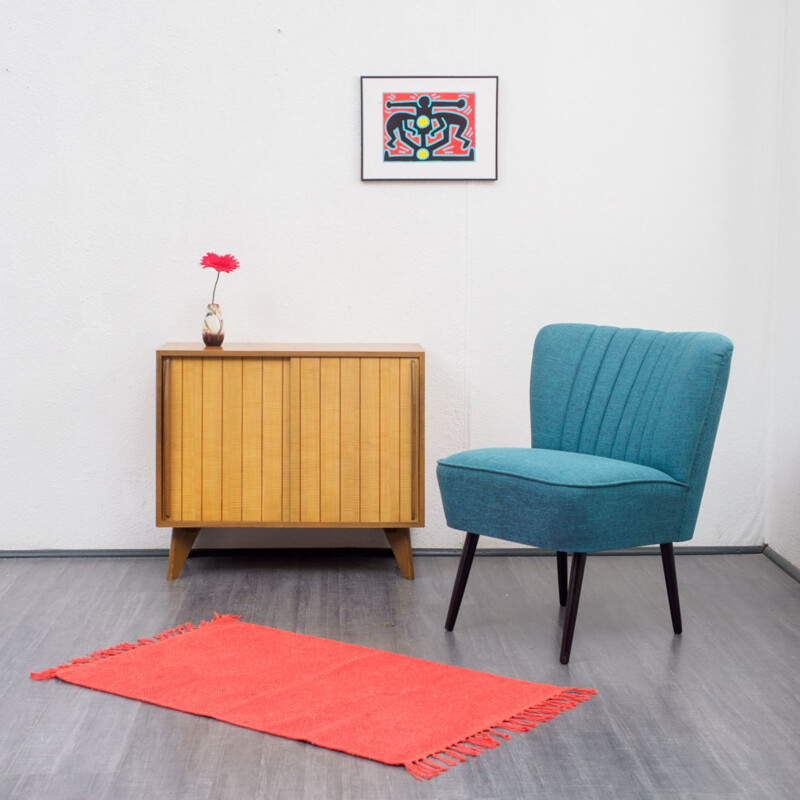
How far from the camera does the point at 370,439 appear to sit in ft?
11.1

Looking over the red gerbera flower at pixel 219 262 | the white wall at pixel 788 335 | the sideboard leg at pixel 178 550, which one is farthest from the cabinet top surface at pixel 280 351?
the white wall at pixel 788 335

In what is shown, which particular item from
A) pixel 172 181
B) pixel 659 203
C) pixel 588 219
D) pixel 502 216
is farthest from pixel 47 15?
pixel 659 203

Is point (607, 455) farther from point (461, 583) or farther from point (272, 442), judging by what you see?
point (272, 442)

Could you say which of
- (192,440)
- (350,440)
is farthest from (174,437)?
→ (350,440)

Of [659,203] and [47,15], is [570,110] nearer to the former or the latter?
[659,203]

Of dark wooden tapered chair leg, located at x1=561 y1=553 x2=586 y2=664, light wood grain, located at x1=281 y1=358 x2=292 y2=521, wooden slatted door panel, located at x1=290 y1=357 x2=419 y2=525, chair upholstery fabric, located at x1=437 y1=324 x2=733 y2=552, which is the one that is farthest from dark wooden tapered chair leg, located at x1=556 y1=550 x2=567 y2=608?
light wood grain, located at x1=281 y1=358 x2=292 y2=521

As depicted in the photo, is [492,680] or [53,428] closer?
[492,680]

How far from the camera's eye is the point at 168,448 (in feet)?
11.0

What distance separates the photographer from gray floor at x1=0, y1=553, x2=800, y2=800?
192 cm

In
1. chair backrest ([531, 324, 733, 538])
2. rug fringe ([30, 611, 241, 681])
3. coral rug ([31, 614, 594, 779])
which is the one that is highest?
chair backrest ([531, 324, 733, 538])

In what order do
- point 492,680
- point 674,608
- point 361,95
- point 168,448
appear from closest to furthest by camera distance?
point 492,680 < point 674,608 < point 168,448 < point 361,95

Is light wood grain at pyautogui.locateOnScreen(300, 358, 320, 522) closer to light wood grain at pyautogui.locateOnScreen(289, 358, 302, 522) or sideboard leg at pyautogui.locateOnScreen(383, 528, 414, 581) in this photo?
light wood grain at pyautogui.locateOnScreen(289, 358, 302, 522)

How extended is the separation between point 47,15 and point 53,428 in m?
1.44

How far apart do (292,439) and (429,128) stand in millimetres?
1206
